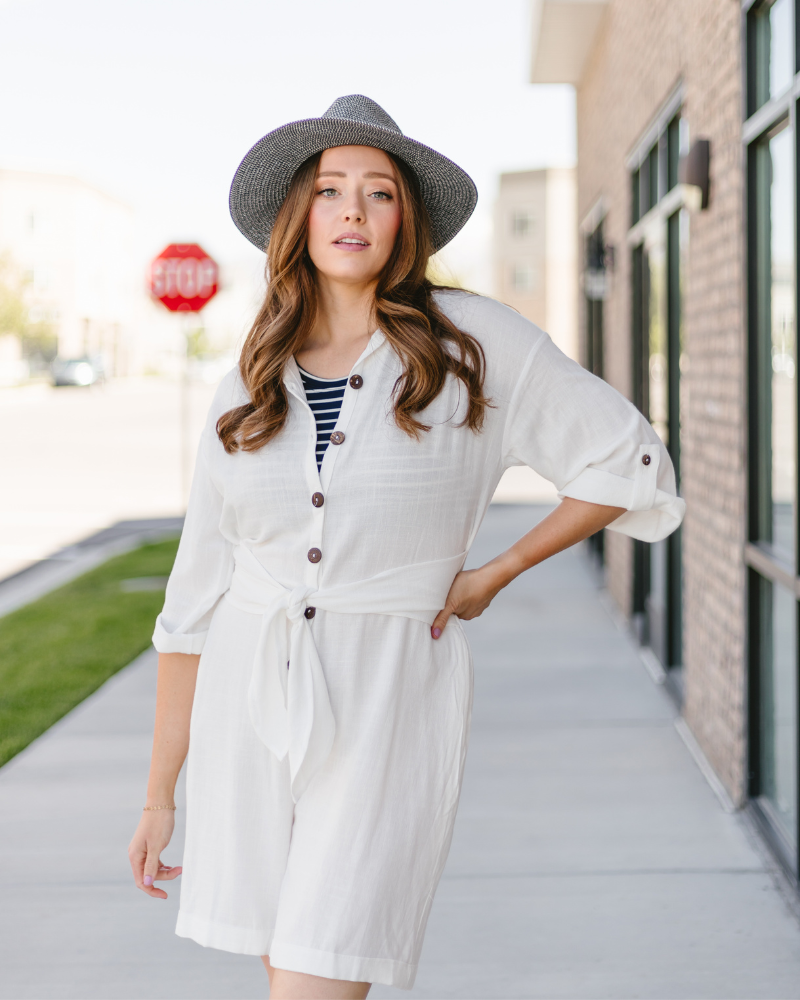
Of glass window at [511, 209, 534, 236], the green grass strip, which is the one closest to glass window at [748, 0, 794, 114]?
the green grass strip

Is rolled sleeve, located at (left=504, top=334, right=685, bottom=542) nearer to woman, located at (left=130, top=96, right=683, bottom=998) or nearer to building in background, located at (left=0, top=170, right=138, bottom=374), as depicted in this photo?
woman, located at (left=130, top=96, right=683, bottom=998)

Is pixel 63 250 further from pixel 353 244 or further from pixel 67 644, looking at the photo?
pixel 353 244

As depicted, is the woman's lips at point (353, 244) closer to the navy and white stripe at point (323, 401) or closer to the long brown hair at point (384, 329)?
the long brown hair at point (384, 329)

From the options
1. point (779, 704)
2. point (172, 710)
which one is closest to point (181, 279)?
point (779, 704)

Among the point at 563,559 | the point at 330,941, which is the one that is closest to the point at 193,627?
the point at 330,941

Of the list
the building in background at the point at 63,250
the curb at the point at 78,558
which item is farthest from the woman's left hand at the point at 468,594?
the building in background at the point at 63,250

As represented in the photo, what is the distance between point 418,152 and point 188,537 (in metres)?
0.76

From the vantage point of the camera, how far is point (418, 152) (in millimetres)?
1948

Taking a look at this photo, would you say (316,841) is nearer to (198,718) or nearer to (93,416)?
(198,718)

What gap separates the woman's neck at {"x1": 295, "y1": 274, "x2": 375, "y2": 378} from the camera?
1914mm

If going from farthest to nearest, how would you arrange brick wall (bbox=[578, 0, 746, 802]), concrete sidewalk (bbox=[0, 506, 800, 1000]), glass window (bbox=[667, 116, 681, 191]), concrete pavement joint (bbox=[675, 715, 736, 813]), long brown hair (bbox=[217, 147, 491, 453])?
glass window (bbox=[667, 116, 681, 191])
concrete pavement joint (bbox=[675, 715, 736, 813])
brick wall (bbox=[578, 0, 746, 802])
concrete sidewalk (bbox=[0, 506, 800, 1000])
long brown hair (bbox=[217, 147, 491, 453])

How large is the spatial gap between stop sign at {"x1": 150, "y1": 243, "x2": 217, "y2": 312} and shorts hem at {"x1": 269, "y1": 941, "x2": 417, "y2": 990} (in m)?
10.4

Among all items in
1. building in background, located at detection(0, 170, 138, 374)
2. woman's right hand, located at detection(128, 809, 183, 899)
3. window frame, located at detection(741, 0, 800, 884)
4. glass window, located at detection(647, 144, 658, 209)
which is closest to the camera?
woman's right hand, located at detection(128, 809, 183, 899)

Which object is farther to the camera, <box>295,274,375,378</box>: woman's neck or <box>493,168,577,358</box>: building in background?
<box>493,168,577,358</box>: building in background
